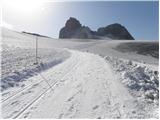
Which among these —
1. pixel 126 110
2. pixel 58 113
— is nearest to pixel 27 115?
pixel 58 113

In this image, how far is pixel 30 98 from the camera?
759cm

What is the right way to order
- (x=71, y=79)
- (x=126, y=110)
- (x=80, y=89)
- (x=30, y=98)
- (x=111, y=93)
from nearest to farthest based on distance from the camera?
1. (x=126, y=110)
2. (x=30, y=98)
3. (x=111, y=93)
4. (x=80, y=89)
5. (x=71, y=79)

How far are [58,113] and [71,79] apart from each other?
5119 millimetres

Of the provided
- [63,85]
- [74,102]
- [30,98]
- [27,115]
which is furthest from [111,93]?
[27,115]

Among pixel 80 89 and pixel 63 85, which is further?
pixel 63 85

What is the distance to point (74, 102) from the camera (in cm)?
721

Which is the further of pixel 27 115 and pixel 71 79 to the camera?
pixel 71 79

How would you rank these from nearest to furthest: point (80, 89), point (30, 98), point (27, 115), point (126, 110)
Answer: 1. point (27, 115)
2. point (126, 110)
3. point (30, 98)
4. point (80, 89)

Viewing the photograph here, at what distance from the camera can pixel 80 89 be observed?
9016 mm

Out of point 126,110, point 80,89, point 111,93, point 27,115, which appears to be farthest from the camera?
point 80,89

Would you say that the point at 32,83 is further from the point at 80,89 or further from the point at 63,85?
the point at 80,89

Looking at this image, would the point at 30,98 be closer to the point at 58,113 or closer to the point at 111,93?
the point at 58,113

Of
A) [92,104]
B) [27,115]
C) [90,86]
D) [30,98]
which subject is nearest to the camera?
[27,115]

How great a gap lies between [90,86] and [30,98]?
3041 millimetres
